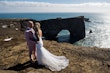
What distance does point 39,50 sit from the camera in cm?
1323

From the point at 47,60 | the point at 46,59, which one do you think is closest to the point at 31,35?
the point at 46,59

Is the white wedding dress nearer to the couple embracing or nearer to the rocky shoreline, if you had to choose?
the couple embracing

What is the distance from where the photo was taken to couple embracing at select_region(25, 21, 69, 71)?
1292cm

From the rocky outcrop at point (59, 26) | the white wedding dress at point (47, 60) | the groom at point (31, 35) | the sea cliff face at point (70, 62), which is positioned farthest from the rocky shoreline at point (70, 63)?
the rocky outcrop at point (59, 26)

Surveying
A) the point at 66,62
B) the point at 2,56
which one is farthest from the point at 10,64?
the point at 66,62

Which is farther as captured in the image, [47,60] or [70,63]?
[70,63]

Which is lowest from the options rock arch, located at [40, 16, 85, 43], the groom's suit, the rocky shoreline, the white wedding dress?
rock arch, located at [40, 16, 85, 43]

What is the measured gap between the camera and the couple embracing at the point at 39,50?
12922 mm

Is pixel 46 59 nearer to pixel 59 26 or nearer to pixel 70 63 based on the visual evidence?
pixel 70 63

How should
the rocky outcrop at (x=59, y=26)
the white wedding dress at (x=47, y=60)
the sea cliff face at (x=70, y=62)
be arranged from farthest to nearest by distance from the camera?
the rocky outcrop at (x=59, y=26) < the sea cliff face at (x=70, y=62) < the white wedding dress at (x=47, y=60)

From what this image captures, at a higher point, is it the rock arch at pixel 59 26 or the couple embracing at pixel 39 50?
the couple embracing at pixel 39 50

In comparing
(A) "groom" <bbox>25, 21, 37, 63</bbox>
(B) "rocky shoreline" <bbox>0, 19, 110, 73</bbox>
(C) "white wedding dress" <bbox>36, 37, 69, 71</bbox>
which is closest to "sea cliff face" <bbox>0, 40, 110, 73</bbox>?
(B) "rocky shoreline" <bbox>0, 19, 110, 73</bbox>

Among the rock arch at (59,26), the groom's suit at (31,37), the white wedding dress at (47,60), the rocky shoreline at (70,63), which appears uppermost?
the groom's suit at (31,37)

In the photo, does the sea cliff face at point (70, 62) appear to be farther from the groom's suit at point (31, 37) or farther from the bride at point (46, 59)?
the groom's suit at point (31, 37)
